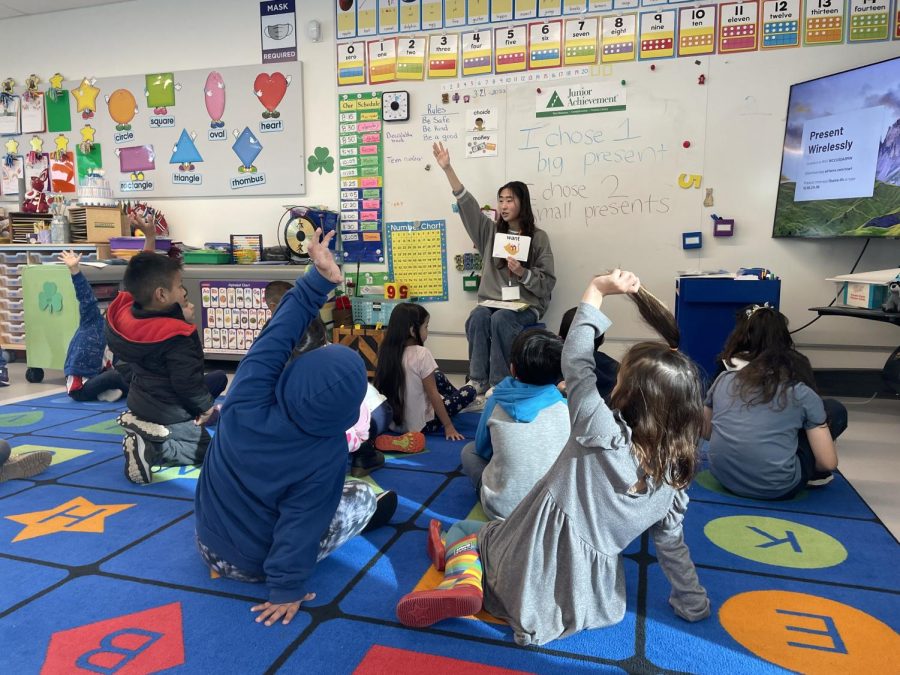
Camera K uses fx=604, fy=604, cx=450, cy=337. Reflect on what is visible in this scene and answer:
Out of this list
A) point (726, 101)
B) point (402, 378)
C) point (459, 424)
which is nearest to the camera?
point (402, 378)

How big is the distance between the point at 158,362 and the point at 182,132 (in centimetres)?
288

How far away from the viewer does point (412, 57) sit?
387 centimetres

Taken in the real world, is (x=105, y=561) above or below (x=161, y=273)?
below

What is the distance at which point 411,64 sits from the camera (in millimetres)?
3881

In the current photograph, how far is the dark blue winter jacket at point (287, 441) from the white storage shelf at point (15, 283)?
11.6ft

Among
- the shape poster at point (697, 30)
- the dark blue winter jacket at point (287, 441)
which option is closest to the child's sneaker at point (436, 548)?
the dark blue winter jacket at point (287, 441)

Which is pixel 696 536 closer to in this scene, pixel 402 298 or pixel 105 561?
Answer: pixel 105 561

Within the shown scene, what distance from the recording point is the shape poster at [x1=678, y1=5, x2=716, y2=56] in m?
3.38

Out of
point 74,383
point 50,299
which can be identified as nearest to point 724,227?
point 74,383

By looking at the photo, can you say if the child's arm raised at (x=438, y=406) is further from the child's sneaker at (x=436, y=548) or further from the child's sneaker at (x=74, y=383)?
the child's sneaker at (x=74, y=383)

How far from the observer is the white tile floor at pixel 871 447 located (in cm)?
191

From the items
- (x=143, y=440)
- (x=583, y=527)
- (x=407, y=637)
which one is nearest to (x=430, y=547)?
(x=407, y=637)

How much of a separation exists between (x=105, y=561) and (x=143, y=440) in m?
0.64

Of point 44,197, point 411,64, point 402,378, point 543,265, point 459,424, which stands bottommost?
point 459,424
